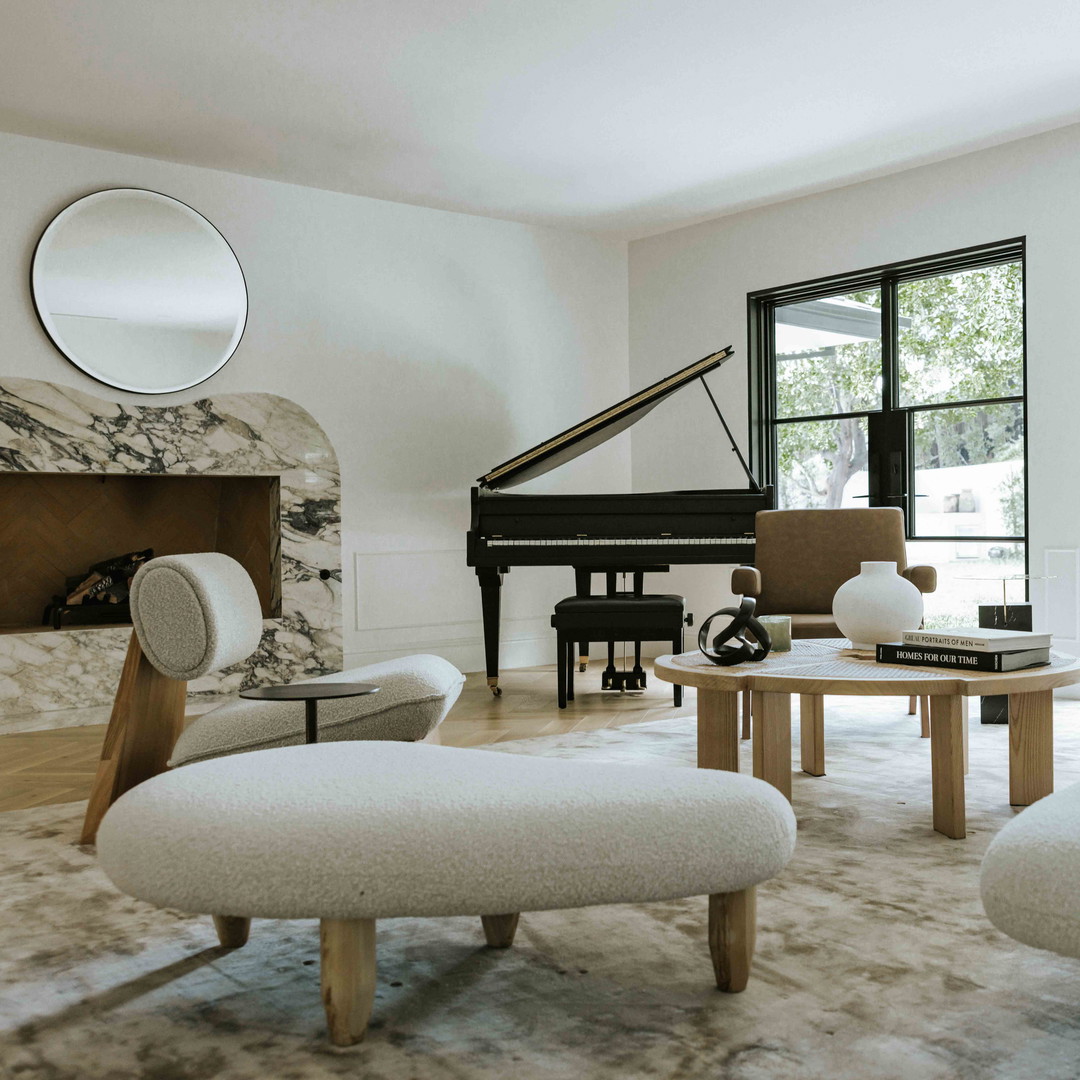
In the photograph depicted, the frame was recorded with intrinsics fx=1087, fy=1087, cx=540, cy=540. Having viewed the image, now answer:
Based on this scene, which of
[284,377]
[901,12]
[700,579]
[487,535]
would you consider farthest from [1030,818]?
[700,579]

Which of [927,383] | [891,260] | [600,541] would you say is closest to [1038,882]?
[600,541]

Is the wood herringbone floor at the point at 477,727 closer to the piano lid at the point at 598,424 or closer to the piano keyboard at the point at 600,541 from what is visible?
the piano keyboard at the point at 600,541

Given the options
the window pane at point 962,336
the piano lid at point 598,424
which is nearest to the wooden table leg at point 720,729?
the piano lid at point 598,424

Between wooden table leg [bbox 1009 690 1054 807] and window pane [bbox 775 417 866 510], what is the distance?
3.10 m

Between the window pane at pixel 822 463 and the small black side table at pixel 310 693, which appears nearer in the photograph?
the small black side table at pixel 310 693

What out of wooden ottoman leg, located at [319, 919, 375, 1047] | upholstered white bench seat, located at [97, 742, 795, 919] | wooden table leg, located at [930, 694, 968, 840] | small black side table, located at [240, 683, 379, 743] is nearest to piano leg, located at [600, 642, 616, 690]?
wooden table leg, located at [930, 694, 968, 840]

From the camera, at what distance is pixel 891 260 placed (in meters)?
5.79

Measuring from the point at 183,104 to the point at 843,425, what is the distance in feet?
12.4

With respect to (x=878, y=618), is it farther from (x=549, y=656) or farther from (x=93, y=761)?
(x=549, y=656)

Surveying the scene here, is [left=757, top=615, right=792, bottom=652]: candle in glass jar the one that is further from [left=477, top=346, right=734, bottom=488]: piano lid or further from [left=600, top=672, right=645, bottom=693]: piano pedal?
[left=477, top=346, right=734, bottom=488]: piano lid

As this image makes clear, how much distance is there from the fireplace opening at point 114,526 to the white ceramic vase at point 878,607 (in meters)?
3.30

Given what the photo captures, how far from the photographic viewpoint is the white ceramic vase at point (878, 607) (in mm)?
3109

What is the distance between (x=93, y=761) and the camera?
4.04 metres

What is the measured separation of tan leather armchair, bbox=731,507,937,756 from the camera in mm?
4527
